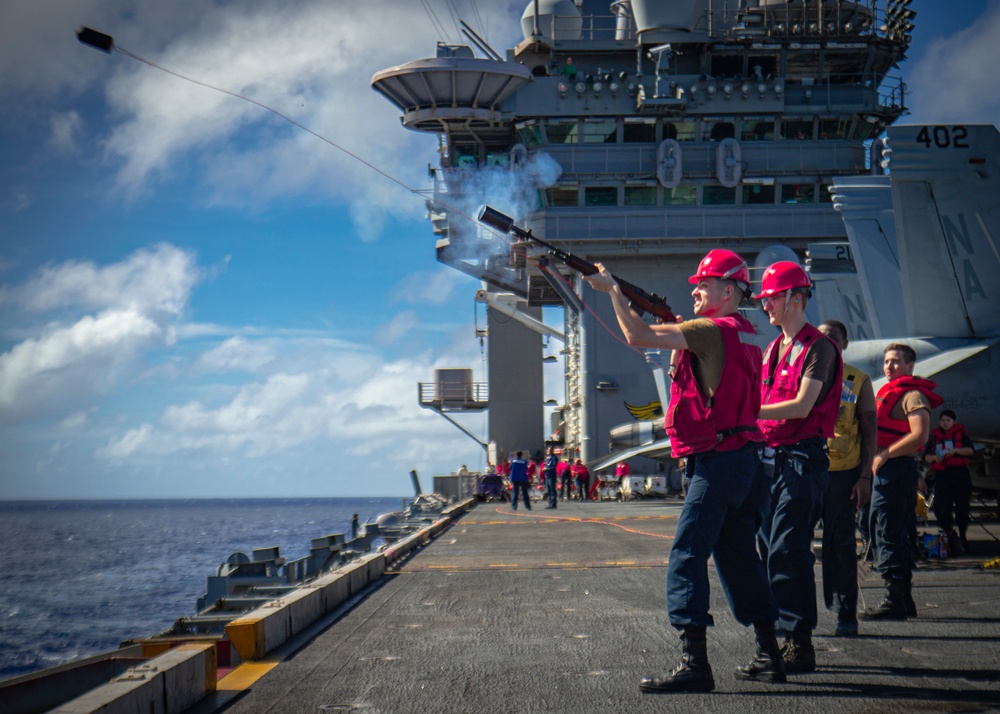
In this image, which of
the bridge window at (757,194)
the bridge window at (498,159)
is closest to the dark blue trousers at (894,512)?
the bridge window at (757,194)

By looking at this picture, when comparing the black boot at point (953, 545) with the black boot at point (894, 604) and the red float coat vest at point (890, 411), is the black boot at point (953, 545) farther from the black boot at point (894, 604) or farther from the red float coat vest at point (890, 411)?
the black boot at point (894, 604)

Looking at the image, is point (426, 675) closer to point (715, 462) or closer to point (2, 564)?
point (715, 462)

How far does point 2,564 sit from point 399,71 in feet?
146

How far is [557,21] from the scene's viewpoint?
167ft

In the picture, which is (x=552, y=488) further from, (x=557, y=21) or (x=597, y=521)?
(x=557, y=21)

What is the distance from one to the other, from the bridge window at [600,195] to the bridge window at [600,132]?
2.05 metres

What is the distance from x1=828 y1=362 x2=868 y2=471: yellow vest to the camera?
741 centimetres

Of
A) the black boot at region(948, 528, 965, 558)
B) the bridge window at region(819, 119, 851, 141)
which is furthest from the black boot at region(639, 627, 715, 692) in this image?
the bridge window at region(819, 119, 851, 141)

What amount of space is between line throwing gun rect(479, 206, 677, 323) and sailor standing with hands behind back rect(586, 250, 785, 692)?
1752mm

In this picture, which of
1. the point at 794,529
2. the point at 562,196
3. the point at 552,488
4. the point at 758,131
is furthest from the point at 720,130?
the point at 794,529

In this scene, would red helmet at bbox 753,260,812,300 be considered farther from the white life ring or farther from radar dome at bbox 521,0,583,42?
radar dome at bbox 521,0,583,42

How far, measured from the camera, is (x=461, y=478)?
4953cm

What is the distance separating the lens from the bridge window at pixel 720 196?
46.1 meters

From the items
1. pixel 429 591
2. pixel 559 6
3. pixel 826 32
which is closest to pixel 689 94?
pixel 826 32
